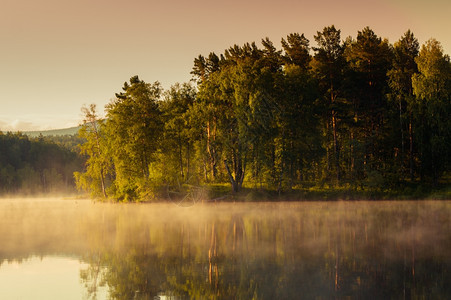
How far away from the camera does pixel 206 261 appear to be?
19.0 metres

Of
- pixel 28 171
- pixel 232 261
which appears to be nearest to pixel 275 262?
pixel 232 261

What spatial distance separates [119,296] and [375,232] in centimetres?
1819

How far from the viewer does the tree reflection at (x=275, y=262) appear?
14172 mm

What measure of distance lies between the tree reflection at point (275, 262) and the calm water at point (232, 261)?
37 mm

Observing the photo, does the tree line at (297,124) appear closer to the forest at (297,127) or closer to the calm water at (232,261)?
the forest at (297,127)

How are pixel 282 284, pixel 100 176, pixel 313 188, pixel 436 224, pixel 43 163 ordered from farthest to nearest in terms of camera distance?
pixel 43 163 → pixel 100 176 → pixel 313 188 → pixel 436 224 → pixel 282 284

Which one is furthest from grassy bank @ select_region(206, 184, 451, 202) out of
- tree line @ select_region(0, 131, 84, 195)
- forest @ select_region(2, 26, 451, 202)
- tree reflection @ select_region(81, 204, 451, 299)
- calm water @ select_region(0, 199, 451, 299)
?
tree line @ select_region(0, 131, 84, 195)

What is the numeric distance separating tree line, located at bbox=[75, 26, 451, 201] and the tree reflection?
32774 mm

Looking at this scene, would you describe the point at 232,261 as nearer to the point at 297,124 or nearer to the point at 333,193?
the point at 333,193

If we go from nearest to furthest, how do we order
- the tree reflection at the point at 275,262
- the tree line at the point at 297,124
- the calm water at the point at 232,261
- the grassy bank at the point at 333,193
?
the tree reflection at the point at 275,262 → the calm water at the point at 232,261 → the grassy bank at the point at 333,193 → the tree line at the point at 297,124

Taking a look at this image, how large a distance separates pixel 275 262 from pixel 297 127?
49.2 metres

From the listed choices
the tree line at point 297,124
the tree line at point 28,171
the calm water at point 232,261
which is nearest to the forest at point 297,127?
the tree line at point 297,124

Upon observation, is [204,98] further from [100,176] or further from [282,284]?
[282,284]

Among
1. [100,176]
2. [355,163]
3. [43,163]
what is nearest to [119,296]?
[355,163]
